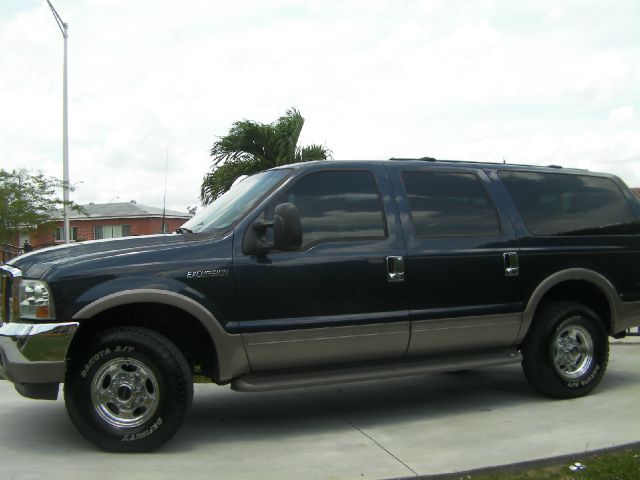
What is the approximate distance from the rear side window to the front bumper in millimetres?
3736

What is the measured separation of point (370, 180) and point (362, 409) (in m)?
1.92

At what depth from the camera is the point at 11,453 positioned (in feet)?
15.6

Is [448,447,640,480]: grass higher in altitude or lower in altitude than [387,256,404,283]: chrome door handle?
lower

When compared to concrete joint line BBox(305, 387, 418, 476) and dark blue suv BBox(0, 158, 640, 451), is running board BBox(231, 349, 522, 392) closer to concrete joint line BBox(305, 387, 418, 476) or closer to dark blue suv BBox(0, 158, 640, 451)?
dark blue suv BBox(0, 158, 640, 451)

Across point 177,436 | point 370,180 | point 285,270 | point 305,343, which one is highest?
point 370,180

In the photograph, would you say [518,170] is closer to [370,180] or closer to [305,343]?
[370,180]

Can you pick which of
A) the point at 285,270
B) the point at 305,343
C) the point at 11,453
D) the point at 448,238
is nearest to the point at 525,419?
the point at 448,238

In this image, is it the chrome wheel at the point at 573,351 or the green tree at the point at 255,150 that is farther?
the green tree at the point at 255,150

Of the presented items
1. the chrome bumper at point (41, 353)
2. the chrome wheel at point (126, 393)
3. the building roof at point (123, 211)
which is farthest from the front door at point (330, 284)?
the building roof at point (123, 211)

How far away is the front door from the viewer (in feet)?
16.3

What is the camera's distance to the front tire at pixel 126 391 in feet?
15.2

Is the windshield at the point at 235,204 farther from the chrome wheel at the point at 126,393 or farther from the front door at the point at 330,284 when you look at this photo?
the chrome wheel at the point at 126,393

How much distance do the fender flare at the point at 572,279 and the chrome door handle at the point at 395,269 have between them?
4.05ft

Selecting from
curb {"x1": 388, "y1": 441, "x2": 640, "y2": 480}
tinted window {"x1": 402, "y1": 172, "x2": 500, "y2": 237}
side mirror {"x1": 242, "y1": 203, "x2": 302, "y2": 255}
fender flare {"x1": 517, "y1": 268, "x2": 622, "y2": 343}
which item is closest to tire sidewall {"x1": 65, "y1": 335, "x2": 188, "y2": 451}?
side mirror {"x1": 242, "y1": 203, "x2": 302, "y2": 255}
